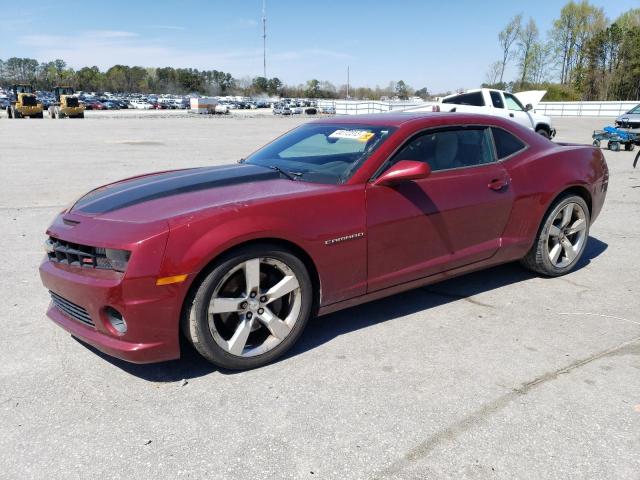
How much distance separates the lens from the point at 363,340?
3.53 m

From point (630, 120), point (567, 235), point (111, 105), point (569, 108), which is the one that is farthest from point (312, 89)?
point (567, 235)

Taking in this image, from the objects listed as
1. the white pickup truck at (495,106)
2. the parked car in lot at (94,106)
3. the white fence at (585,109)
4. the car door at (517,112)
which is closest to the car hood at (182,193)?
the white pickup truck at (495,106)

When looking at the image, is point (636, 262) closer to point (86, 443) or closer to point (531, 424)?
point (531, 424)

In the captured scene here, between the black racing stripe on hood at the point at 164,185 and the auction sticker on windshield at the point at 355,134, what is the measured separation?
2.07 ft

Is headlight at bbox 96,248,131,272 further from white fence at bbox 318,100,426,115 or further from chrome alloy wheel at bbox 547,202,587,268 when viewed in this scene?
white fence at bbox 318,100,426,115

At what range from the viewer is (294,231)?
3.10m

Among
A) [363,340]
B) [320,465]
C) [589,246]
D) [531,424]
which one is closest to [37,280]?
[363,340]

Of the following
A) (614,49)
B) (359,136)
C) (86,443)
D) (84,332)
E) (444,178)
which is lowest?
(86,443)

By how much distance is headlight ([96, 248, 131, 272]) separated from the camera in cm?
274

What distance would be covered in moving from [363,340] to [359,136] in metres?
1.48

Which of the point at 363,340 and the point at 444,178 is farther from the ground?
the point at 444,178

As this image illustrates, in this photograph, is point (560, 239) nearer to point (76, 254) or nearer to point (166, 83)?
point (76, 254)

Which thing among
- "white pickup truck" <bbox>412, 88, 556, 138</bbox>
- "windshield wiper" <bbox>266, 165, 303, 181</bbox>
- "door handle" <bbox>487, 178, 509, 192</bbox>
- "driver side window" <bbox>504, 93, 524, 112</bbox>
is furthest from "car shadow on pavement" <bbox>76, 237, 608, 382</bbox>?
"driver side window" <bbox>504, 93, 524, 112</bbox>

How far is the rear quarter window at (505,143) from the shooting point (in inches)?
170
